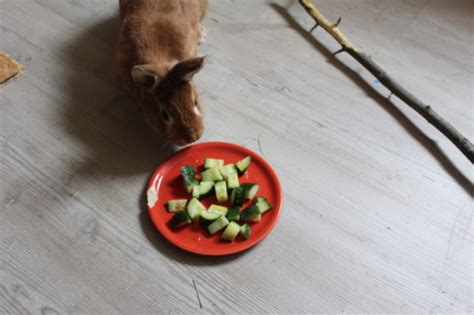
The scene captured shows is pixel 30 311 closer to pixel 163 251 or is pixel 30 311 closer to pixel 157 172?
pixel 163 251

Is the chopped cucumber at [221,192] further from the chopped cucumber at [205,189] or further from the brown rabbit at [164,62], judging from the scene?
the brown rabbit at [164,62]

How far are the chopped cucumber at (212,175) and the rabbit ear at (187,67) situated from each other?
289 millimetres

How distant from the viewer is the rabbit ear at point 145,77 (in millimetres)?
1111

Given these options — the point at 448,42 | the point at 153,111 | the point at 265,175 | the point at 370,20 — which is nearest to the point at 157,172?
the point at 153,111

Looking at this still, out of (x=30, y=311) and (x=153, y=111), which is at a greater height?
(x=153, y=111)

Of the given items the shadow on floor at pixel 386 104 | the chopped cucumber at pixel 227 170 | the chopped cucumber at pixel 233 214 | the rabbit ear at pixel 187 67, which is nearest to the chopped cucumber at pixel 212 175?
the chopped cucumber at pixel 227 170

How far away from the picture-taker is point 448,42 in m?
1.74

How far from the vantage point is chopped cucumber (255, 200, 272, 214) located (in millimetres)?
1188

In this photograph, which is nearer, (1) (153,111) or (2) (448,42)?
(1) (153,111)

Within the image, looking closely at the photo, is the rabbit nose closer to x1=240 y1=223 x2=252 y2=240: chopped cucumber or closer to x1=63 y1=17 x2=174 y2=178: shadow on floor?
x1=63 y1=17 x2=174 y2=178: shadow on floor

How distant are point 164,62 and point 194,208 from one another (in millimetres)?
452

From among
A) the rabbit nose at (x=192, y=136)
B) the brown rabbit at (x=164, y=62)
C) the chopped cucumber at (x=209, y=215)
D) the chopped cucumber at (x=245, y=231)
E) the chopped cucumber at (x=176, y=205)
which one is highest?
the brown rabbit at (x=164, y=62)

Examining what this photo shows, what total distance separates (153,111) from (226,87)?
38cm

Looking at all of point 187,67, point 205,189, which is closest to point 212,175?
point 205,189
